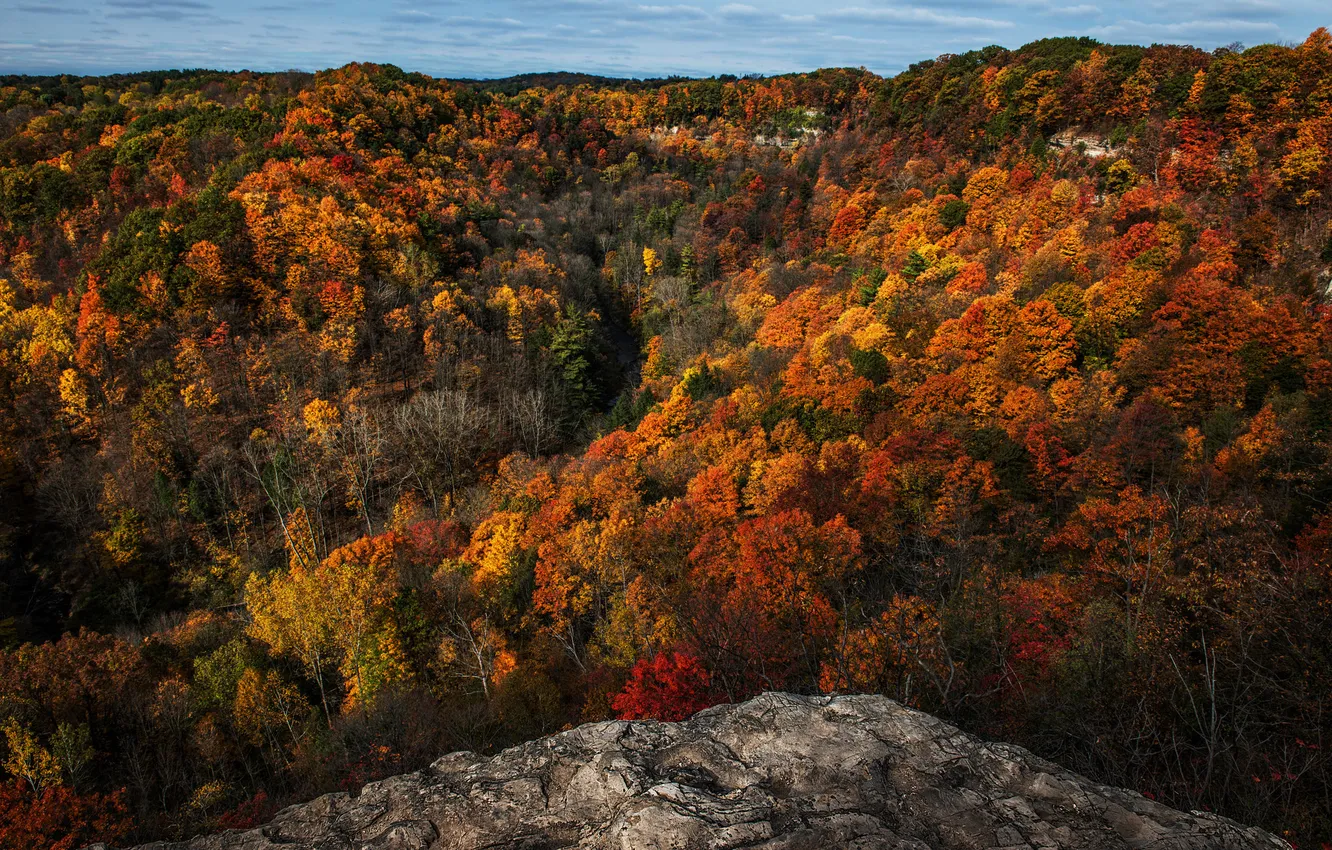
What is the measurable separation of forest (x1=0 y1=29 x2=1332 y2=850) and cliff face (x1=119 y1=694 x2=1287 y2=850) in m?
4.87

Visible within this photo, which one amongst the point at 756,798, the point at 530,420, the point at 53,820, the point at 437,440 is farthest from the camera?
the point at 530,420

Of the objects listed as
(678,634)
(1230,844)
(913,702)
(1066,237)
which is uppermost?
(1066,237)

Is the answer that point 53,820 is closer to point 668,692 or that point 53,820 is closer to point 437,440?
point 668,692

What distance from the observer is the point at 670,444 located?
42.8m

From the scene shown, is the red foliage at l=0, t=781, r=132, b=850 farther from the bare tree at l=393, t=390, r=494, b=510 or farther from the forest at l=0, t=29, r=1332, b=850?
the bare tree at l=393, t=390, r=494, b=510

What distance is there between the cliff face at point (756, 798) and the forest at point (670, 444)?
487 centimetres

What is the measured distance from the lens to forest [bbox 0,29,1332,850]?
1566 centimetres

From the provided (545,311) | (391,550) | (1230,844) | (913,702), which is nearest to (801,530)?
(913,702)

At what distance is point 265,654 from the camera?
2923cm

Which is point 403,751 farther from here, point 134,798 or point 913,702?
point 913,702

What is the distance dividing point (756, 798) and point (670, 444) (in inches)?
1451

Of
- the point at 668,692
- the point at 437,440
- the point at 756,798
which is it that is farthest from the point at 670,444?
the point at 756,798

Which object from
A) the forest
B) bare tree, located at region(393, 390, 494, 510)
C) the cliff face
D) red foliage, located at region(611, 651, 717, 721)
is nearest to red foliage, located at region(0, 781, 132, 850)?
the forest

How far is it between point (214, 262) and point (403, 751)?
49321 millimetres
